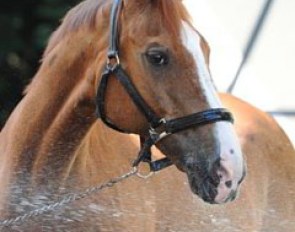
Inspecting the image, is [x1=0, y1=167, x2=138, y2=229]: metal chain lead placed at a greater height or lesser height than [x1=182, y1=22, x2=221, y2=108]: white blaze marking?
lesser

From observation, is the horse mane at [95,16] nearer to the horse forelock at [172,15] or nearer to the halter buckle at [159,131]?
the horse forelock at [172,15]

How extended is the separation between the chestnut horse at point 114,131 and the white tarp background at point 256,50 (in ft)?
5.74

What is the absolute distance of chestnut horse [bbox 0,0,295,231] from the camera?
3012 millimetres

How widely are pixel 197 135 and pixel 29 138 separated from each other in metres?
0.50

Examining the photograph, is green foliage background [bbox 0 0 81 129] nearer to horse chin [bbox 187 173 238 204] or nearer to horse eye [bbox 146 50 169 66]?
horse eye [bbox 146 50 169 66]

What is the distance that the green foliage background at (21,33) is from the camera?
188 inches

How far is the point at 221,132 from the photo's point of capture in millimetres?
2990

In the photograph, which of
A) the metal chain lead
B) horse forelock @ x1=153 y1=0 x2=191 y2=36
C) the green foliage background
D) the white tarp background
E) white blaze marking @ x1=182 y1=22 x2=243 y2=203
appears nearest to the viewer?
white blaze marking @ x1=182 y1=22 x2=243 y2=203

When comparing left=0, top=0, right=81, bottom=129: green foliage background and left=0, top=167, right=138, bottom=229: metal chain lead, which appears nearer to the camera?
left=0, top=167, right=138, bottom=229: metal chain lead

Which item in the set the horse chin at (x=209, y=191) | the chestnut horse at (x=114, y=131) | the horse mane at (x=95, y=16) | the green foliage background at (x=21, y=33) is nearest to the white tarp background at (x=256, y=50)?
the green foliage background at (x=21, y=33)

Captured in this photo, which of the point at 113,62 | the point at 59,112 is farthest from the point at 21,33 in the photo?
the point at 113,62

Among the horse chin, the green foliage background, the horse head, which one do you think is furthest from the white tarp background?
the horse chin

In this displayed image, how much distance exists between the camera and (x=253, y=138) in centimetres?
424

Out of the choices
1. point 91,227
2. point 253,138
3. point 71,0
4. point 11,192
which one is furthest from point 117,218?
point 71,0
